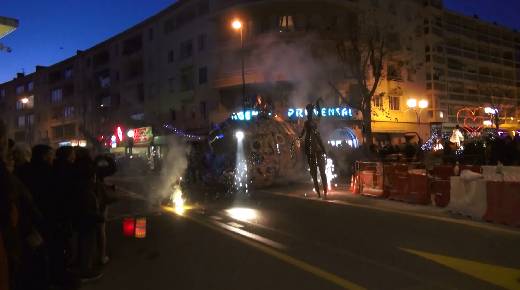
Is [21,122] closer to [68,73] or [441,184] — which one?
[68,73]

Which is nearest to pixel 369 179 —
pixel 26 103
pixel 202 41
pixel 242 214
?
pixel 242 214

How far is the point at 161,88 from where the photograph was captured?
3853 centimetres

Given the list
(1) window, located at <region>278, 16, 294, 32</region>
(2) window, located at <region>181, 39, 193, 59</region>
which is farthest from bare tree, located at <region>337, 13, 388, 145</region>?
(2) window, located at <region>181, 39, 193, 59</region>

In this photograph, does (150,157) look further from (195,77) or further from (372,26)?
(372,26)

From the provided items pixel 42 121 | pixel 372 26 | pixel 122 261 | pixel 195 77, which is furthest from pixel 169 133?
pixel 42 121

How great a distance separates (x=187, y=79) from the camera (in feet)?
115

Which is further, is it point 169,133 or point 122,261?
point 169,133

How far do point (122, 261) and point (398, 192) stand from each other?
6584 mm

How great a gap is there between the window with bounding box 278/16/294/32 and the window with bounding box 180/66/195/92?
8.27m

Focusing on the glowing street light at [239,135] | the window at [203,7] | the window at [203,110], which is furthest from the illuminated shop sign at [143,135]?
the glowing street light at [239,135]

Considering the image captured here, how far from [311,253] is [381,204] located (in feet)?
15.3

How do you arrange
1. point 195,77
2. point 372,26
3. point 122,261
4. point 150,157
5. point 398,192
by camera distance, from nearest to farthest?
1. point 122,261
2. point 398,192
3. point 372,26
4. point 150,157
5. point 195,77

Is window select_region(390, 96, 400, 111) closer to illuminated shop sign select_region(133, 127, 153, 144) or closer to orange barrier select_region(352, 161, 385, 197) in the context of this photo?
illuminated shop sign select_region(133, 127, 153, 144)

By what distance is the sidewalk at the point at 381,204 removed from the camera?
7626mm
